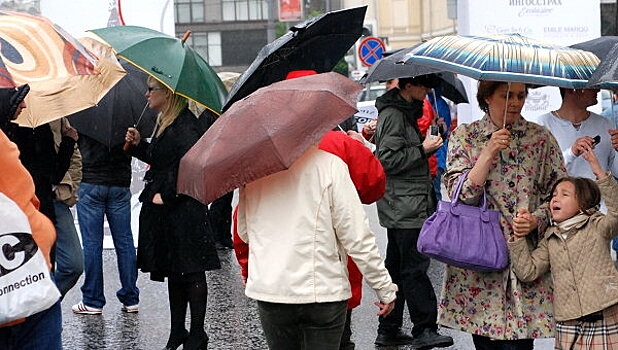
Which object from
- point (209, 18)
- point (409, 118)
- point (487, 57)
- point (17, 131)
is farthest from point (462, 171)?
point (209, 18)

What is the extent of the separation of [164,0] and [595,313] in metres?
6.41

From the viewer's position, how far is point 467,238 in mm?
5445

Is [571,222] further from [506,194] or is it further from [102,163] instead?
[102,163]

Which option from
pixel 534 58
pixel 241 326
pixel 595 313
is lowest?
pixel 241 326

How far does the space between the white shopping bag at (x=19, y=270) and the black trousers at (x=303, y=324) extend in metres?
1.02

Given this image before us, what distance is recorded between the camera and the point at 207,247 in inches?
286

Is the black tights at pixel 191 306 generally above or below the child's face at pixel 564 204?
below

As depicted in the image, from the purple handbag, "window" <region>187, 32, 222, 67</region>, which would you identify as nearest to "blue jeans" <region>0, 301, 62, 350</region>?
the purple handbag

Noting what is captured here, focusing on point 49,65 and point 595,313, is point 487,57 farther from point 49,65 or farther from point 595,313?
point 49,65

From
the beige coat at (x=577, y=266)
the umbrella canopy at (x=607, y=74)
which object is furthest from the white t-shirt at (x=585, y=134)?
the beige coat at (x=577, y=266)

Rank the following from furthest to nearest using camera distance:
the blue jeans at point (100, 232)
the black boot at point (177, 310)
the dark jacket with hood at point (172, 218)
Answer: the blue jeans at point (100, 232) → the black boot at point (177, 310) → the dark jacket with hood at point (172, 218)

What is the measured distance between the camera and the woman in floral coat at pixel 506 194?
543 centimetres

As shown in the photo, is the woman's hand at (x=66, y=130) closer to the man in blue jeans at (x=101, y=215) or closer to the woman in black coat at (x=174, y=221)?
the woman in black coat at (x=174, y=221)

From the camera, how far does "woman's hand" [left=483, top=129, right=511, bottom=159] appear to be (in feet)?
17.5
